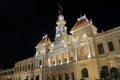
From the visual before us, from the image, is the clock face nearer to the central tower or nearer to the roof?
the roof

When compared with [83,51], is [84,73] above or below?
below

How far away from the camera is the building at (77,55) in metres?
31.0

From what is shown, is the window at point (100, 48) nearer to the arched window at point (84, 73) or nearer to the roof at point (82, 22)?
the arched window at point (84, 73)

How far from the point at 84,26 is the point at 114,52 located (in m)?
10.9

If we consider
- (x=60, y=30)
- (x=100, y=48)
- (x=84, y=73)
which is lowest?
(x=84, y=73)

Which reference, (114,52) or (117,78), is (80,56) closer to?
(114,52)

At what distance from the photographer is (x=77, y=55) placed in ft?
118

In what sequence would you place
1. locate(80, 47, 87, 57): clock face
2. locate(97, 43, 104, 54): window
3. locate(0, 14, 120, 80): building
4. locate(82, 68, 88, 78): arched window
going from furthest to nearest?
locate(80, 47, 87, 57): clock face
locate(82, 68, 88, 78): arched window
locate(97, 43, 104, 54): window
locate(0, 14, 120, 80): building

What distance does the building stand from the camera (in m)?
31.0

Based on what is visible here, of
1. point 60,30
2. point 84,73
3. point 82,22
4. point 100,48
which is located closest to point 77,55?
point 84,73

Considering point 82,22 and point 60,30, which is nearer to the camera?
point 82,22

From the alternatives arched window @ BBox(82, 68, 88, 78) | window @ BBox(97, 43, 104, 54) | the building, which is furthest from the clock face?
arched window @ BBox(82, 68, 88, 78)

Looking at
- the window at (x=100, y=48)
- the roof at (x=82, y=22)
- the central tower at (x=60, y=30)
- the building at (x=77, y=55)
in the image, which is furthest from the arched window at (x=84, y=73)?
the central tower at (x=60, y=30)

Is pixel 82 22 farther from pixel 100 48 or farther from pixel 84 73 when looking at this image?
pixel 84 73
